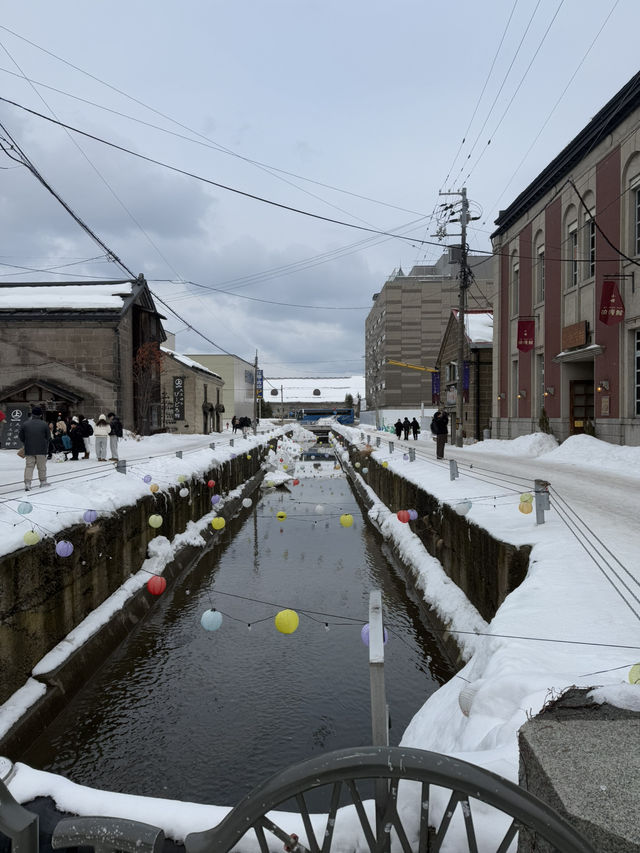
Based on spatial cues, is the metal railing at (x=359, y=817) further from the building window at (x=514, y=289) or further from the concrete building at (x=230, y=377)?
the concrete building at (x=230, y=377)

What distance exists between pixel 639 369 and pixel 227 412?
190ft

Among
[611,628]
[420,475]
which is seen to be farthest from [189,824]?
[420,475]

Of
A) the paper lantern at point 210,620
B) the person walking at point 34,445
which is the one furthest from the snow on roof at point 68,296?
the paper lantern at point 210,620

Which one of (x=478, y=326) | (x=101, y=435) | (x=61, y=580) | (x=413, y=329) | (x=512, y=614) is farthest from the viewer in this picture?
(x=413, y=329)

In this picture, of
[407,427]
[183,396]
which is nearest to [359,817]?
[407,427]

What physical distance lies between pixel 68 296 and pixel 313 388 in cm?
10833

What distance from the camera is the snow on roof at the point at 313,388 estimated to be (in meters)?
136

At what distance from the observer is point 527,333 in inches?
1070

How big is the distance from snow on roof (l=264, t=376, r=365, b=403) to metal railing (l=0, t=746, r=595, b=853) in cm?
12817

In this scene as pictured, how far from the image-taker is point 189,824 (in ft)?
9.49

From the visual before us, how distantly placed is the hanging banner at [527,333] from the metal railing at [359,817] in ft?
88.0

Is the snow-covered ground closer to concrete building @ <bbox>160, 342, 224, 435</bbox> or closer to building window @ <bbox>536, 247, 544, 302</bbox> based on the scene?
building window @ <bbox>536, 247, 544, 302</bbox>

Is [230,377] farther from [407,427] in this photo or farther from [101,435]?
[101,435]

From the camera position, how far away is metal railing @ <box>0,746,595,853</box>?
Result: 6.11ft
